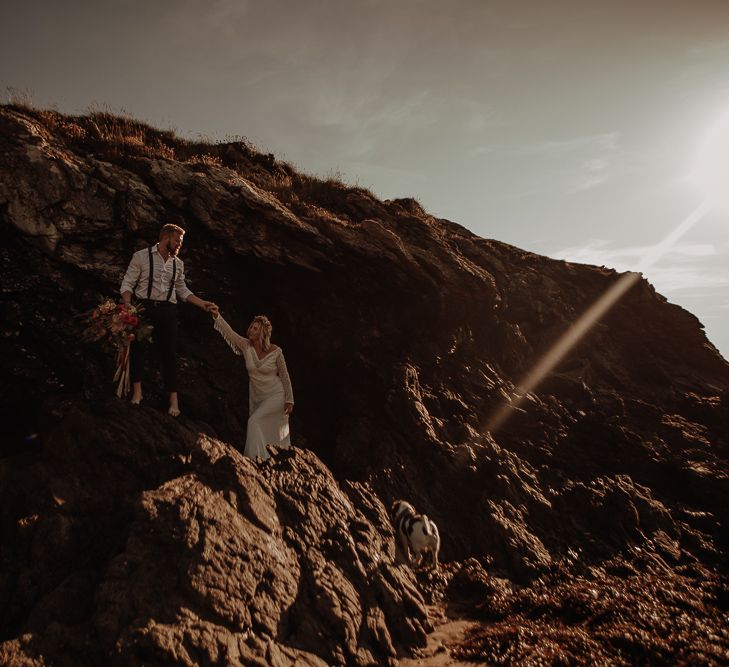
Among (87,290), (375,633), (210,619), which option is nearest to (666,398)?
(375,633)

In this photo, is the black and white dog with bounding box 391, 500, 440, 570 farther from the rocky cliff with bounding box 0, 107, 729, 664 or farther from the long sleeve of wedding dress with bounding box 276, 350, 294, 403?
the long sleeve of wedding dress with bounding box 276, 350, 294, 403

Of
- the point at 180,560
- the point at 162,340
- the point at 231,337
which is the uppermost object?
the point at 231,337

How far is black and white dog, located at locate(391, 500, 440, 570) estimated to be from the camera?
8391 mm

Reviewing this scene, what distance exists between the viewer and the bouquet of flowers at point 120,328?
23.0ft

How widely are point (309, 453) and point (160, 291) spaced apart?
14.2ft

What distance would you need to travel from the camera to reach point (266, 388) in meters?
8.72

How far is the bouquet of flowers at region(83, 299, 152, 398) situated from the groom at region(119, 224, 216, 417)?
16 centimetres

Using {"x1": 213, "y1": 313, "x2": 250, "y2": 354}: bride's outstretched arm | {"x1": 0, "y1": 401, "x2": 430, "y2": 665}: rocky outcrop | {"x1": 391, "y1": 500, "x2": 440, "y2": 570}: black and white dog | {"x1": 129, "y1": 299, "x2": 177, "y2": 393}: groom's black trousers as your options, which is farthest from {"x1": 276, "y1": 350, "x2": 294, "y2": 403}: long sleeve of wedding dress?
{"x1": 391, "y1": 500, "x2": 440, "y2": 570}: black and white dog

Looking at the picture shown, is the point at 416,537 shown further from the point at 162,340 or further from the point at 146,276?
the point at 146,276

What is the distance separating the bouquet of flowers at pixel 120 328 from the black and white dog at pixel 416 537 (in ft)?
20.5

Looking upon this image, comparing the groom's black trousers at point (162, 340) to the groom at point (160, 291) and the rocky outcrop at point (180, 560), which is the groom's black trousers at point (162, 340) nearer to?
the groom at point (160, 291)

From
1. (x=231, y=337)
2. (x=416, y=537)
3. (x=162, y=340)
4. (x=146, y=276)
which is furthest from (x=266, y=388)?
(x=416, y=537)

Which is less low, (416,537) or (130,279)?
(130,279)

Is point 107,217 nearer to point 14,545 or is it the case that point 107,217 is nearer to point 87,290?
point 87,290
